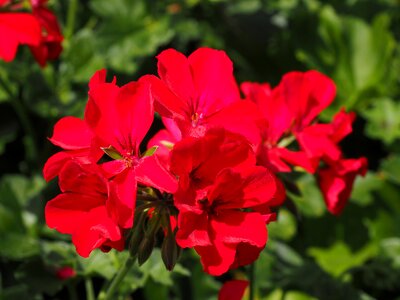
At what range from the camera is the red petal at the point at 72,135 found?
1.07m

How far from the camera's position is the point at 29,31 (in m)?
1.53

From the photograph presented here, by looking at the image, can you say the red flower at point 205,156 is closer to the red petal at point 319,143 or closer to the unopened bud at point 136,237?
the unopened bud at point 136,237

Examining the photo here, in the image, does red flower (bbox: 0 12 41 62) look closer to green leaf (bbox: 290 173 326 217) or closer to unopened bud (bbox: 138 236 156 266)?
unopened bud (bbox: 138 236 156 266)

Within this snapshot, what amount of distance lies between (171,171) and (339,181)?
0.46 m

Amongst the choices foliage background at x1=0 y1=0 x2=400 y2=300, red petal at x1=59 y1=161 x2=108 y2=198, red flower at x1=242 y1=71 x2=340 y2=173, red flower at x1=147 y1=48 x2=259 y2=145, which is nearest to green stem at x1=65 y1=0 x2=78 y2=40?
foliage background at x1=0 y1=0 x2=400 y2=300

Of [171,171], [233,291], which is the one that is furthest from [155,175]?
[233,291]

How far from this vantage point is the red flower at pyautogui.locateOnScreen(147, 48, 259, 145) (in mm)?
1038

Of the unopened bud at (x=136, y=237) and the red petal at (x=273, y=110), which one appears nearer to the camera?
the unopened bud at (x=136, y=237)

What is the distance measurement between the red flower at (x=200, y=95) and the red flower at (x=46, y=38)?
61 cm

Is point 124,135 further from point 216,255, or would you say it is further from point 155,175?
point 216,255

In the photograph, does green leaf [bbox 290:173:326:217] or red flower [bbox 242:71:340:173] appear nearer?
red flower [bbox 242:71:340:173]

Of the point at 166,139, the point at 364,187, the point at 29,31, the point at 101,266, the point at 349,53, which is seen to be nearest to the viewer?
the point at 166,139

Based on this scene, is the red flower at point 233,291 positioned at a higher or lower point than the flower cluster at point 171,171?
lower

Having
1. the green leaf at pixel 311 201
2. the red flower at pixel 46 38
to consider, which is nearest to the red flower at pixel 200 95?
the red flower at pixel 46 38
